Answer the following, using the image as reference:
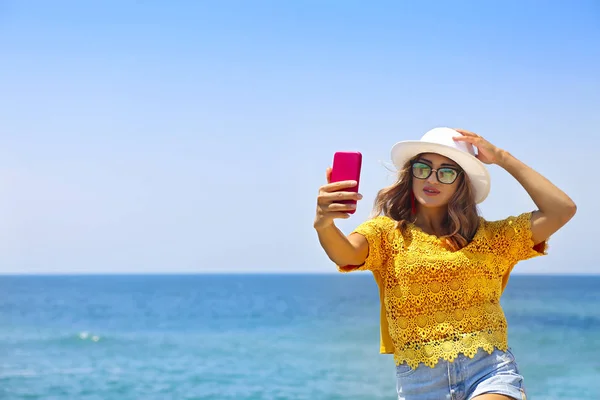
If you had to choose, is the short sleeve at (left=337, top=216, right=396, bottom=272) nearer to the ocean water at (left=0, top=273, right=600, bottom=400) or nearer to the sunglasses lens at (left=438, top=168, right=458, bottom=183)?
the sunglasses lens at (left=438, top=168, right=458, bottom=183)

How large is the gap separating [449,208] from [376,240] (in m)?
0.36

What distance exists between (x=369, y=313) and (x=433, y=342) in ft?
84.0

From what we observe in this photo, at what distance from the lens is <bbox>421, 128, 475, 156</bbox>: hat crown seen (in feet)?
12.0

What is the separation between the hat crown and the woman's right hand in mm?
620

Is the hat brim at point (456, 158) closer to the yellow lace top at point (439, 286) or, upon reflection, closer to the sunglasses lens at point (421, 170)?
the sunglasses lens at point (421, 170)

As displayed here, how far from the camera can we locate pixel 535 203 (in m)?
3.69

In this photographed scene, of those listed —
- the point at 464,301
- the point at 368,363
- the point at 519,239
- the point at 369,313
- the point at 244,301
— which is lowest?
the point at 464,301

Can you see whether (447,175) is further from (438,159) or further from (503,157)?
(503,157)

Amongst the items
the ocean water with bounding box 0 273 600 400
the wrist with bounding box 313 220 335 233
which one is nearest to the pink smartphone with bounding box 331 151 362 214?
the wrist with bounding box 313 220 335 233

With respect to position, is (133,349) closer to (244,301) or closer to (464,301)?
(464,301)

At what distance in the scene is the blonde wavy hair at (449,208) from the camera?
12.3 ft

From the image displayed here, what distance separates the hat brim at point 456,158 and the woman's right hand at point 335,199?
23.1 inches

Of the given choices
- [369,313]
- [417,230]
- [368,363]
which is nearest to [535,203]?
[417,230]

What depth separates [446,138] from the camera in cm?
368
